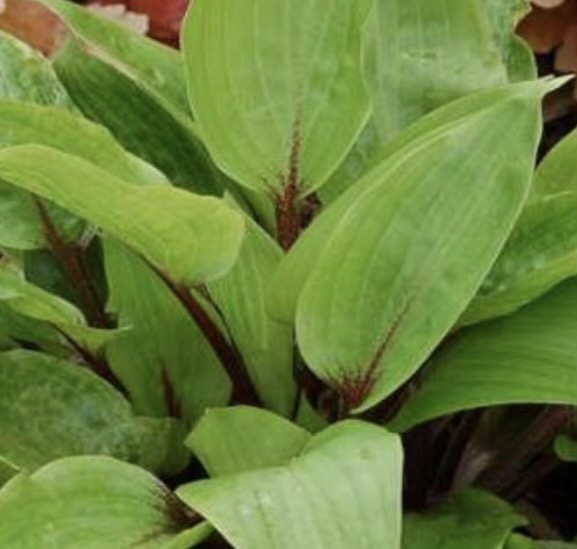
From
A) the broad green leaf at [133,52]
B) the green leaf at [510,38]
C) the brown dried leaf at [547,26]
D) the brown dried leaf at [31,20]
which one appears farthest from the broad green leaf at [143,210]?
the brown dried leaf at [547,26]

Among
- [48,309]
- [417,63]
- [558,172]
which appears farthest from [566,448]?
[48,309]

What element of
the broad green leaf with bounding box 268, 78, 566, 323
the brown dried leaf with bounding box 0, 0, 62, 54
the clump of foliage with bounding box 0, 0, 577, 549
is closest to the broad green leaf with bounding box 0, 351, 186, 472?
the clump of foliage with bounding box 0, 0, 577, 549

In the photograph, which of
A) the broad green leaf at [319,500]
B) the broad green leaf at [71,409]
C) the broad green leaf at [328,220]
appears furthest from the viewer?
the broad green leaf at [71,409]

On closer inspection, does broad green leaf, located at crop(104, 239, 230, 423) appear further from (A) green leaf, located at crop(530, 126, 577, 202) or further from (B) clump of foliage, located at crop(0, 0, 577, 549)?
(A) green leaf, located at crop(530, 126, 577, 202)

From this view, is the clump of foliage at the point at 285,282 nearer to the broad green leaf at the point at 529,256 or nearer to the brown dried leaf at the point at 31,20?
the broad green leaf at the point at 529,256

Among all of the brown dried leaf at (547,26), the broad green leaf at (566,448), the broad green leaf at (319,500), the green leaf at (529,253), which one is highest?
the brown dried leaf at (547,26)

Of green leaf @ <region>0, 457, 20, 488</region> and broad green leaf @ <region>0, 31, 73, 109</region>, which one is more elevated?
broad green leaf @ <region>0, 31, 73, 109</region>
